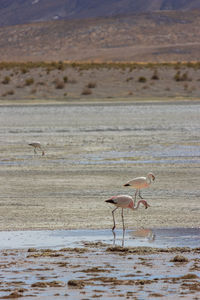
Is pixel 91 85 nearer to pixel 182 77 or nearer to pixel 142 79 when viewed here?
pixel 142 79

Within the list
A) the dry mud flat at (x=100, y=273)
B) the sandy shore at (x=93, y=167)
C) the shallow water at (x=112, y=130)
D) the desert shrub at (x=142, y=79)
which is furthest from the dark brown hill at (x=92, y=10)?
the dry mud flat at (x=100, y=273)

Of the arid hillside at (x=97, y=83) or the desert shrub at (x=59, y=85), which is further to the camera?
the desert shrub at (x=59, y=85)

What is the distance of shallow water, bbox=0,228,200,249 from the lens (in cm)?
1029

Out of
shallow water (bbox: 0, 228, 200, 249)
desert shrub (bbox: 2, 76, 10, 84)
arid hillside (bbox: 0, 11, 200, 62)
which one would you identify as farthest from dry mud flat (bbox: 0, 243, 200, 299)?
arid hillside (bbox: 0, 11, 200, 62)

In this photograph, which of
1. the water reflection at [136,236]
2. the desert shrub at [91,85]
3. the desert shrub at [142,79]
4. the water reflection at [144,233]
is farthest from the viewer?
the desert shrub at [142,79]

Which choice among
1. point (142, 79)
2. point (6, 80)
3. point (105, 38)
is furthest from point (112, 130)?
→ point (105, 38)

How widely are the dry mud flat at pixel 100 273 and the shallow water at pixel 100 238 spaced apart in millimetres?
312

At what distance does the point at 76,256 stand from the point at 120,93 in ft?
118

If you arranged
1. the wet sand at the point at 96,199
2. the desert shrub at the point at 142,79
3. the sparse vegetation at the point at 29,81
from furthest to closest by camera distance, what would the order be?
the desert shrub at the point at 142,79, the sparse vegetation at the point at 29,81, the wet sand at the point at 96,199

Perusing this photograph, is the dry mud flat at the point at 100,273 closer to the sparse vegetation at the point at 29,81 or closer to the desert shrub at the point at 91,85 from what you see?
the desert shrub at the point at 91,85

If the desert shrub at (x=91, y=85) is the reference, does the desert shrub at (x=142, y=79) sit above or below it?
above

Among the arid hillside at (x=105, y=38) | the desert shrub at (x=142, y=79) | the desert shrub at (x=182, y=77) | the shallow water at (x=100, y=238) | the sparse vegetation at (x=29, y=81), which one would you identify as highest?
the arid hillside at (x=105, y=38)

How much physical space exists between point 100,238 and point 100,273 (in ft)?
6.91

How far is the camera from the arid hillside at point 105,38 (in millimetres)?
118625
